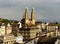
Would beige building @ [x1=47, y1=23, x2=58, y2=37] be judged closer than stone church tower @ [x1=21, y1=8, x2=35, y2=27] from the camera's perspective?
Yes

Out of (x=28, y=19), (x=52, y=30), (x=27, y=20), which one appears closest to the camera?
(x=27, y=20)

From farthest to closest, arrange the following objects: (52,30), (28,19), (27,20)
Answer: (52,30), (28,19), (27,20)

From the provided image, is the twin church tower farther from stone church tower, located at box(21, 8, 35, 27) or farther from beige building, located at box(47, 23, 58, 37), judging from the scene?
beige building, located at box(47, 23, 58, 37)

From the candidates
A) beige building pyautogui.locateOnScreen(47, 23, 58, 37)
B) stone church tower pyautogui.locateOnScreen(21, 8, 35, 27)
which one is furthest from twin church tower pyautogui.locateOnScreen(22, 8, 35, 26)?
beige building pyautogui.locateOnScreen(47, 23, 58, 37)

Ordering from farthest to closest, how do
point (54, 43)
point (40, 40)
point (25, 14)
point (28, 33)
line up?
point (25, 14), point (28, 33), point (40, 40), point (54, 43)

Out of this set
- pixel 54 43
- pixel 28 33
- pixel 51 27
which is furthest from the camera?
pixel 51 27

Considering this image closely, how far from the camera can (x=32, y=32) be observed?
202 ft

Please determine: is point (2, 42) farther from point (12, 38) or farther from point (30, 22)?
point (30, 22)

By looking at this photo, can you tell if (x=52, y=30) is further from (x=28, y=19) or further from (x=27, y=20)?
(x=27, y=20)

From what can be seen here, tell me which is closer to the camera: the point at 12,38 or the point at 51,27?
the point at 12,38

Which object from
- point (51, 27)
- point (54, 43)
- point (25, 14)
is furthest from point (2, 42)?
point (51, 27)

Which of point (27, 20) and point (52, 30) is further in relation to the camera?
point (52, 30)

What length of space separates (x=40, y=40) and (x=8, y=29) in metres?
22.7

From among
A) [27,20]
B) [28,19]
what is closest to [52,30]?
[28,19]
